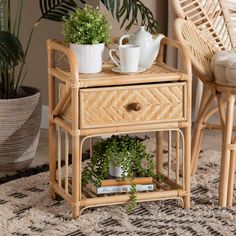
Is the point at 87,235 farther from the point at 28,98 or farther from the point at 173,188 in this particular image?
the point at 28,98

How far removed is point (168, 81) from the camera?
8.76 ft

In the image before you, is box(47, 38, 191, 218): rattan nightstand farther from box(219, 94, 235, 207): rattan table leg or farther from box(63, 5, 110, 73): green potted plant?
box(219, 94, 235, 207): rattan table leg

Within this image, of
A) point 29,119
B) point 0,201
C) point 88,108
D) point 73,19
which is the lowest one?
point 0,201

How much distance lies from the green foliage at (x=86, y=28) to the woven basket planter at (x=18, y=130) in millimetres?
698

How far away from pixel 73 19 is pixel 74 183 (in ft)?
1.91

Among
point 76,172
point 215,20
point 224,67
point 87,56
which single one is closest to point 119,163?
point 76,172

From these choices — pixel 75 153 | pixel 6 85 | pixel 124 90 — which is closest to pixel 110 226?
pixel 75 153

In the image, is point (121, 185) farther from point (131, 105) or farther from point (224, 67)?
point (224, 67)

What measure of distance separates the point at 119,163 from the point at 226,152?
41cm

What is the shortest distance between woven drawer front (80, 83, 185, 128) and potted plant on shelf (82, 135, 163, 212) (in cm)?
16

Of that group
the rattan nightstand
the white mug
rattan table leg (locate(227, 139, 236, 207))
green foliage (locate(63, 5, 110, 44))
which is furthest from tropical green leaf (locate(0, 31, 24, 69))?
rattan table leg (locate(227, 139, 236, 207))

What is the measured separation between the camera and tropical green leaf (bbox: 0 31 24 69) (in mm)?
3041

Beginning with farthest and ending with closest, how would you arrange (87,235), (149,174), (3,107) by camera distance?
(3,107) < (149,174) < (87,235)

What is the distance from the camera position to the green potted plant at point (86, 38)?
A: 8.54 ft
